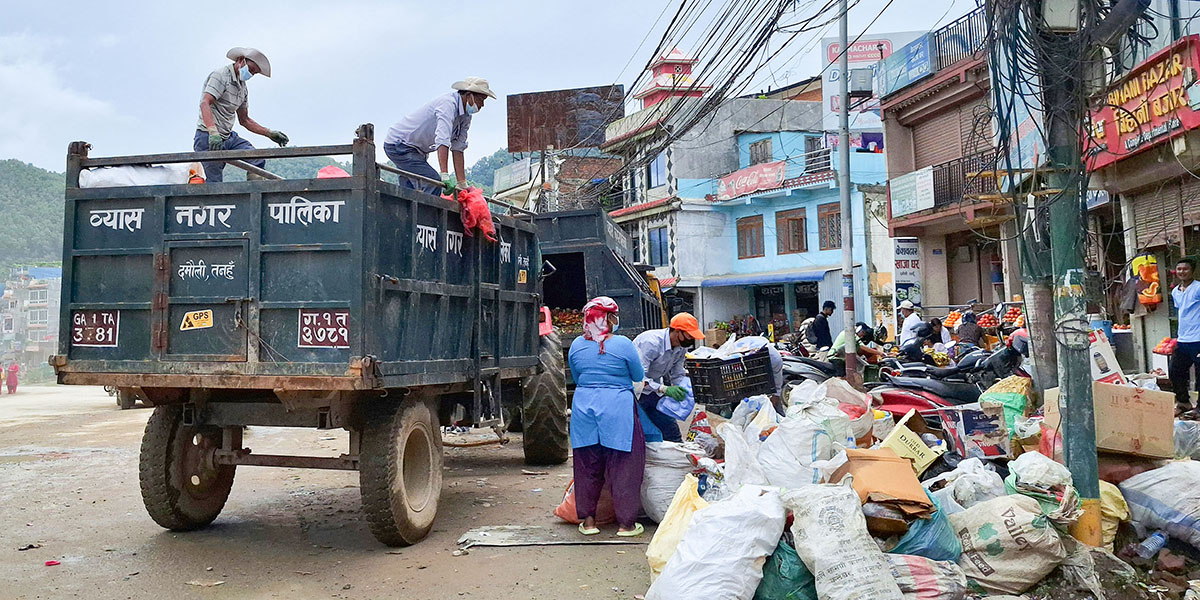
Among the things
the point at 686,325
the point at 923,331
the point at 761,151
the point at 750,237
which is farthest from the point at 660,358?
the point at 761,151

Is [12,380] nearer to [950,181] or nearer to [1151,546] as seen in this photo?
[950,181]

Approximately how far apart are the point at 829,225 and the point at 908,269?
566 centimetres

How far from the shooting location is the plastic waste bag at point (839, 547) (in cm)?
352

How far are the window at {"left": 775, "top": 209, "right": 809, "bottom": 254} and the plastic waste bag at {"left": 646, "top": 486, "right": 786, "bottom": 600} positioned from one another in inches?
965

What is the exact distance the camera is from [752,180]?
93.7ft

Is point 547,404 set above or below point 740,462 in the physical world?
above

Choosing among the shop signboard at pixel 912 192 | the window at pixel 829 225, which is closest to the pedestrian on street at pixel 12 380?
the window at pixel 829 225

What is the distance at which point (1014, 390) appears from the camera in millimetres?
6570

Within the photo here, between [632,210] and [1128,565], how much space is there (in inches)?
1110

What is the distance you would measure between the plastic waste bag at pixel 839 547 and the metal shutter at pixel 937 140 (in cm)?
1722

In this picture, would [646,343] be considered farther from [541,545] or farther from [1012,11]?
[1012,11]

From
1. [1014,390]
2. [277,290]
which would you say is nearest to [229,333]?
[277,290]

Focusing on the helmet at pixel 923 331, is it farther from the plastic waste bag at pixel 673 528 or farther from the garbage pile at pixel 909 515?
the plastic waste bag at pixel 673 528

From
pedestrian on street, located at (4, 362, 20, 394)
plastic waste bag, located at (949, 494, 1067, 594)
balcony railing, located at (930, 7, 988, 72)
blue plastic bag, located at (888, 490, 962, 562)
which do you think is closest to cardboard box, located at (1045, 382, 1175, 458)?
plastic waste bag, located at (949, 494, 1067, 594)
